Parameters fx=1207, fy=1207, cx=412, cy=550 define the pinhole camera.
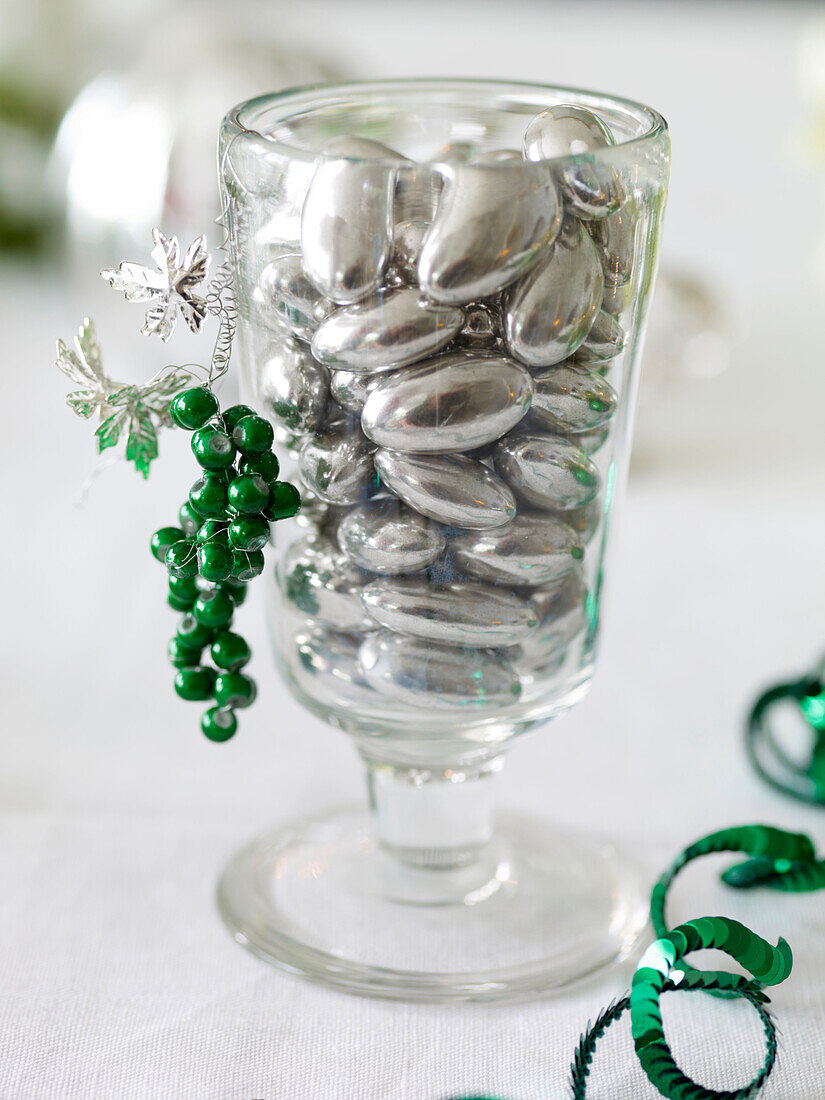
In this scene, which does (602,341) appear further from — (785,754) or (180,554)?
(785,754)

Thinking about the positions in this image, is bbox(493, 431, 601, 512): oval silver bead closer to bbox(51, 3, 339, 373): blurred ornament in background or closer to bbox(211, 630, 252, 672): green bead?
bbox(211, 630, 252, 672): green bead

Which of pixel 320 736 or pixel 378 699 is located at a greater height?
pixel 378 699

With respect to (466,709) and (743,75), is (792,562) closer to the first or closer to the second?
(466,709)

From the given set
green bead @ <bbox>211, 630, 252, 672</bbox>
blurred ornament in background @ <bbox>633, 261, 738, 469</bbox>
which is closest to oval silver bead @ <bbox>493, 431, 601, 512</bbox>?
green bead @ <bbox>211, 630, 252, 672</bbox>

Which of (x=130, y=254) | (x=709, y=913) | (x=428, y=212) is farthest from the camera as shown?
(x=130, y=254)

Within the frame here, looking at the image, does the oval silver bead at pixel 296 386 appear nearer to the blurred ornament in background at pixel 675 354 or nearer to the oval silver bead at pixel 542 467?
the oval silver bead at pixel 542 467

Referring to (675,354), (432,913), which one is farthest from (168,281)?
(675,354)

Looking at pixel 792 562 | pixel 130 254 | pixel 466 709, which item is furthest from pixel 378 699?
pixel 130 254
